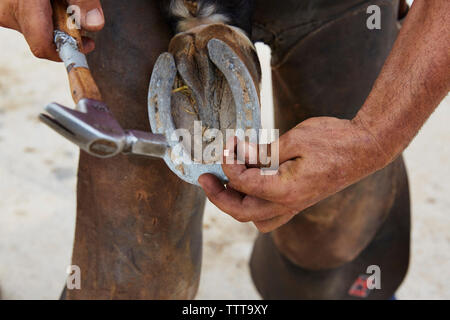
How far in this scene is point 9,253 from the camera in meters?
1.70

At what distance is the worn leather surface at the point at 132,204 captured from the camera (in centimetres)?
92

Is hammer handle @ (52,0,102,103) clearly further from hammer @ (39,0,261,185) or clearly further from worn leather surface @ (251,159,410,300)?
worn leather surface @ (251,159,410,300)

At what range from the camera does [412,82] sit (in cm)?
75

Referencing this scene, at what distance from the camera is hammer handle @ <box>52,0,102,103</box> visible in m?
0.72

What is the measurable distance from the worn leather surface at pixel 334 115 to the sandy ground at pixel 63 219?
0.19 m

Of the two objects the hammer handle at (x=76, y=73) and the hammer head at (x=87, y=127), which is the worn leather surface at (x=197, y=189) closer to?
the hammer handle at (x=76, y=73)

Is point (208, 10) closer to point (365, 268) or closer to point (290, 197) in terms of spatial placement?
point (290, 197)

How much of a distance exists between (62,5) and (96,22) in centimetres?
7

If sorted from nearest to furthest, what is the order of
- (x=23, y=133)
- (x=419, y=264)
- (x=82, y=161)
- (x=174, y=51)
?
(x=174, y=51) < (x=82, y=161) < (x=419, y=264) < (x=23, y=133)

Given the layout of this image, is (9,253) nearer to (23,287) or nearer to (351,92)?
(23,287)

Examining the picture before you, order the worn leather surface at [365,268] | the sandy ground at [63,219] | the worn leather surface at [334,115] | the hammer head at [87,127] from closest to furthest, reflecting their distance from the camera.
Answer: the hammer head at [87,127] < the worn leather surface at [334,115] < the worn leather surface at [365,268] < the sandy ground at [63,219]

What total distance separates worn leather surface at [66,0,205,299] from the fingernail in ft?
0.38

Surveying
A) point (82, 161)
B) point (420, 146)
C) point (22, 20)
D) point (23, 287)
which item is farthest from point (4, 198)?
Answer: point (420, 146)

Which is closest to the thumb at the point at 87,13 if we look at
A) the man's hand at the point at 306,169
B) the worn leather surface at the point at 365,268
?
the man's hand at the point at 306,169
